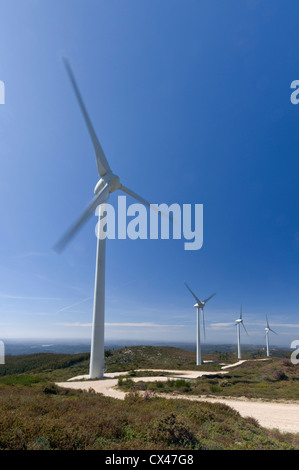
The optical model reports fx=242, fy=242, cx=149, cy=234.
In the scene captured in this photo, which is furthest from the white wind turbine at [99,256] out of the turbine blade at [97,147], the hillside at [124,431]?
the hillside at [124,431]

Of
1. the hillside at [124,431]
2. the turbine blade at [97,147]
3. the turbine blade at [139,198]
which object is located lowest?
the hillside at [124,431]

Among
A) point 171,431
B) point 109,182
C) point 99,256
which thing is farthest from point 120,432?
point 109,182

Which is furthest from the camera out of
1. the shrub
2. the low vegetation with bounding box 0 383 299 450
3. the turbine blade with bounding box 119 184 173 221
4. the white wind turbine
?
the turbine blade with bounding box 119 184 173 221

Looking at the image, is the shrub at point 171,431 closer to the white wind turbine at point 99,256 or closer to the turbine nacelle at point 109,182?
the white wind turbine at point 99,256

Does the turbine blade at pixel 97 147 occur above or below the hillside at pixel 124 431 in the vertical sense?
above

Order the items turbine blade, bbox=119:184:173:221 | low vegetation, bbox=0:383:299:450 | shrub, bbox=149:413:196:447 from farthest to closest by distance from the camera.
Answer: turbine blade, bbox=119:184:173:221 < shrub, bbox=149:413:196:447 < low vegetation, bbox=0:383:299:450

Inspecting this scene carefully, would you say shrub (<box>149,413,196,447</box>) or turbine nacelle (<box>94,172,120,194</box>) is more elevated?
turbine nacelle (<box>94,172,120,194</box>)

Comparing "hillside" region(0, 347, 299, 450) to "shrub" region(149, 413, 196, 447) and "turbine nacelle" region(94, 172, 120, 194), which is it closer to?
"shrub" region(149, 413, 196, 447)

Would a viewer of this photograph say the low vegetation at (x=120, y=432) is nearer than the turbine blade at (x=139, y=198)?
Yes

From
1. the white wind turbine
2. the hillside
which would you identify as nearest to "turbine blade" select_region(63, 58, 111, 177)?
the white wind turbine

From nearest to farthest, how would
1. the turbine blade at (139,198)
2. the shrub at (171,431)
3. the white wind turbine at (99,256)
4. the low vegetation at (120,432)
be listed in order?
the low vegetation at (120,432) → the shrub at (171,431) → the white wind turbine at (99,256) → the turbine blade at (139,198)

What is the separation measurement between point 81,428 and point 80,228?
18.8 meters

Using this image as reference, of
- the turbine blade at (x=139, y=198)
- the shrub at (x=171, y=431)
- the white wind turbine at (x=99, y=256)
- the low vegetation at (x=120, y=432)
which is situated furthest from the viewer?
the turbine blade at (x=139, y=198)
